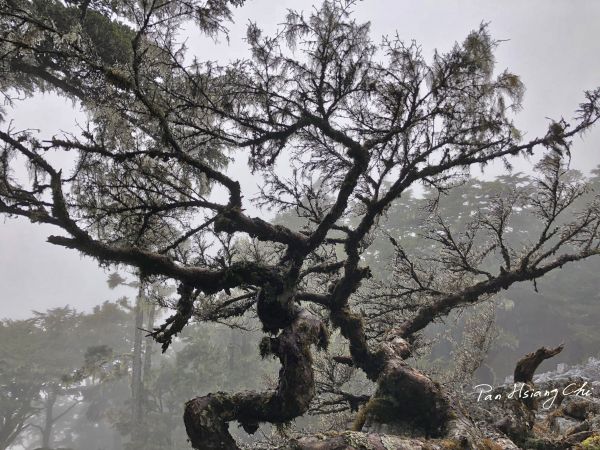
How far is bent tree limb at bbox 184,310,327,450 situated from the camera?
12.2ft

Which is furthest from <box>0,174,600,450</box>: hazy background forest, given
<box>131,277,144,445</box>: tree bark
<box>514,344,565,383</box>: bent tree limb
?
<box>514,344,565,383</box>: bent tree limb

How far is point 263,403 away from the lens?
4.18m

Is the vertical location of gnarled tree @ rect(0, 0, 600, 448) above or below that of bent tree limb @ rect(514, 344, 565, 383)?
above

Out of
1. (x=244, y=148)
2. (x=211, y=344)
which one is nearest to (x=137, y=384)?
(x=211, y=344)

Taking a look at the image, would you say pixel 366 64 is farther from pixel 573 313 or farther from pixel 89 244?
pixel 573 313

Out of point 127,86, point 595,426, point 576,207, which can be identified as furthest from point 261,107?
point 576,207

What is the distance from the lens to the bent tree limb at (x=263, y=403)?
3.73 metres

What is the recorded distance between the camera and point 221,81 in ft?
16.6

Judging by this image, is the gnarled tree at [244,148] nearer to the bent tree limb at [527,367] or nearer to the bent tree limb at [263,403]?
the bent tree limb at [263,403]

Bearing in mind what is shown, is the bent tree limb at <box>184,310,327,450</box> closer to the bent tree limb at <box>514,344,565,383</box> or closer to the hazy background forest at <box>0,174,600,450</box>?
the bent tree limb at <box>514,344,565,383</box>

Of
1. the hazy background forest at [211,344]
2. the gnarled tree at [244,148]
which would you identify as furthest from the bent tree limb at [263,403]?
the hazy background forest at [211,344]

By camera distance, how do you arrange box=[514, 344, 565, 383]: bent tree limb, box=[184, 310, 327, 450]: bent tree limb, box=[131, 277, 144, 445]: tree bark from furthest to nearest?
1. box=[131, 277, 144, 445]: tree bark
2. box=[514, 344, 565, 383]: bent tree limb
3. box=[184, 310, 327, 450]: bent tree limb

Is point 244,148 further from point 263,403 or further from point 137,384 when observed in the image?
point 137,384

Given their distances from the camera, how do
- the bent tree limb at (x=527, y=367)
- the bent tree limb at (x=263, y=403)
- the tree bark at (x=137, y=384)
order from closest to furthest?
the bent tree limb at (x=263, y=403)
the bent tree limb at (x=527, y=367)
the tree bark at (x=137, y=384)
